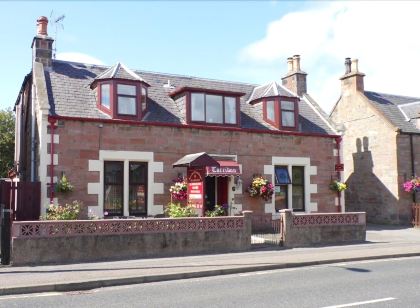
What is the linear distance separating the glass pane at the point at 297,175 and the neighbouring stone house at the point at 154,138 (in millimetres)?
48

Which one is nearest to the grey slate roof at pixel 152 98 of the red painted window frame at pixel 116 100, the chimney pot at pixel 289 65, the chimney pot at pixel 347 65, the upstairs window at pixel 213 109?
the red painted window frame at pixel 116 100

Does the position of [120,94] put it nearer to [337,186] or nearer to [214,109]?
[214,109]

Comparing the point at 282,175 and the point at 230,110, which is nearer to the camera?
the point at 230,110

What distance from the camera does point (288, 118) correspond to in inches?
867

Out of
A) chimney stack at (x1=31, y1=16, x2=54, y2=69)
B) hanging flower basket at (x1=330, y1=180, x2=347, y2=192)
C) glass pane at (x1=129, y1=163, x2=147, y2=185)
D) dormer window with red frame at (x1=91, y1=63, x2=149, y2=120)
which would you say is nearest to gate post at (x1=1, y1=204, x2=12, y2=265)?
glass pane at (x1=129, y1=163, x2=147, y2=185)

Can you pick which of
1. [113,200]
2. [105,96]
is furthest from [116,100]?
[113,200]

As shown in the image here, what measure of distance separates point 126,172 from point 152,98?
386cm

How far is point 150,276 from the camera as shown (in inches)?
431

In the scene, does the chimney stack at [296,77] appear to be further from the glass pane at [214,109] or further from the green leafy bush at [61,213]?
the green leafy bush at [61,213]

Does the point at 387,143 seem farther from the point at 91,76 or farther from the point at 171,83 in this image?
the point at 91,76

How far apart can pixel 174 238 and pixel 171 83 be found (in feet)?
31.9

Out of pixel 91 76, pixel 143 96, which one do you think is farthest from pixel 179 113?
pixel 91 76

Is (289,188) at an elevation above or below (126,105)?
below

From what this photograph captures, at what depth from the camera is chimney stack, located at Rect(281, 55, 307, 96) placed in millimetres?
25625
